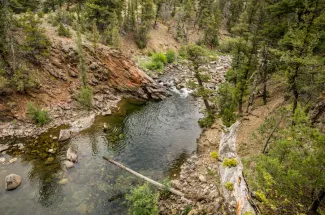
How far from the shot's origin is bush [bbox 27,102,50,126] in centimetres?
2207

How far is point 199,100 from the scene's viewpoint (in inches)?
1258

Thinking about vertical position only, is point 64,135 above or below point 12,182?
above

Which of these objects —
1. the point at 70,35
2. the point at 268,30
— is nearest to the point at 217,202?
the point at 268,30

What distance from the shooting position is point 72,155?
18.6 meters

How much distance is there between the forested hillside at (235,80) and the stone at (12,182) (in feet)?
24.9

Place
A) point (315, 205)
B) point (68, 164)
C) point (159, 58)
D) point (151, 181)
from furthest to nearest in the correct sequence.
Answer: point (159, 58) → point (68, 164) → point (151, 181) → point (315, 205)

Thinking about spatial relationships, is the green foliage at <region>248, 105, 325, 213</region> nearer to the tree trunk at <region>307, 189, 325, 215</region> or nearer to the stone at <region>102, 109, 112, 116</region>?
the tree trunk at <region>307, 189, 325, 215</region>

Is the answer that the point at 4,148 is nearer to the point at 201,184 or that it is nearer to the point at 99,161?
the point at 99,161

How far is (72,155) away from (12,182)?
4.51 metres

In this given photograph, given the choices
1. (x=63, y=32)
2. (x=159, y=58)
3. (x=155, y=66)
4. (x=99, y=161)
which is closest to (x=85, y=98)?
(x=99, y=161)

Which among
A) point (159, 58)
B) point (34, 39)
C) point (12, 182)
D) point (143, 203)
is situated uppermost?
point (34, 39)

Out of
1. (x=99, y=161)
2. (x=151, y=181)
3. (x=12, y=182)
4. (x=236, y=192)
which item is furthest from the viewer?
(x=99, y=161)

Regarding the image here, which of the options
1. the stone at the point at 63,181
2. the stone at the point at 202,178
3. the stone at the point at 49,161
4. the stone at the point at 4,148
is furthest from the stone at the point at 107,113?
the stone at the point at 202,178

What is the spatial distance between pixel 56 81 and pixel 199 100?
19.5 meters
